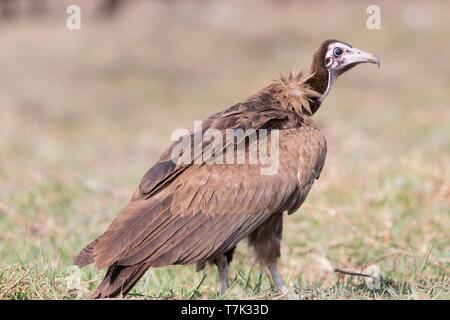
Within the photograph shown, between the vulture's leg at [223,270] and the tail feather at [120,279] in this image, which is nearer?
the tail feather at [120,279]

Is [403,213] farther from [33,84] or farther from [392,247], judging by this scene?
[33,84]

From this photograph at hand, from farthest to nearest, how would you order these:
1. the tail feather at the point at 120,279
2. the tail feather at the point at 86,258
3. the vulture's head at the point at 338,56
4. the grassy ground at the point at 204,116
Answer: the vulture's head at the point at 338,56 < the grassy ground at the point at 204,116 < the tail feather at the point at 86,258 < the tail feather at the point at 120,279

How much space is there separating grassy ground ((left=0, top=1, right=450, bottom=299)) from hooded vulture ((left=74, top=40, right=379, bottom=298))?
261 mm

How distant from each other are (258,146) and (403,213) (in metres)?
3.03

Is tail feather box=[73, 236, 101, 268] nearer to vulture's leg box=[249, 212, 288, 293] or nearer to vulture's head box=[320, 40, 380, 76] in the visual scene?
vulture's leg box=[249, 212, 288, 293]

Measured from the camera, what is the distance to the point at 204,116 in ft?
54.6

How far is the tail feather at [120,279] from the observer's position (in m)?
4.35

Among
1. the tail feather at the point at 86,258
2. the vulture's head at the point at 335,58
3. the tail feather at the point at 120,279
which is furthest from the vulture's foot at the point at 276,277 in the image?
the vulture's head at the point at 335,58

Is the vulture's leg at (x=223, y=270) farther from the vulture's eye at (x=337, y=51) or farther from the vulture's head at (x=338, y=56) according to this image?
the vulture's eye at (x=337, y=51)

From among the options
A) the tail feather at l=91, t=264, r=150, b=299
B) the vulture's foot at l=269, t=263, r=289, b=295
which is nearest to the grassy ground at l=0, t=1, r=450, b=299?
the vulture's foot at l=269, t=263, r=289, b=295

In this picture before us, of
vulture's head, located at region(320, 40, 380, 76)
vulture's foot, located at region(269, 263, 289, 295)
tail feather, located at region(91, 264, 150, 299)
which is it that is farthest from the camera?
vulture's head, located at region(320, 40, 380, 76)

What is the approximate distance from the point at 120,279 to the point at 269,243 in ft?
3.10

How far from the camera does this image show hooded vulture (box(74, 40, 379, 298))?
4441mm
